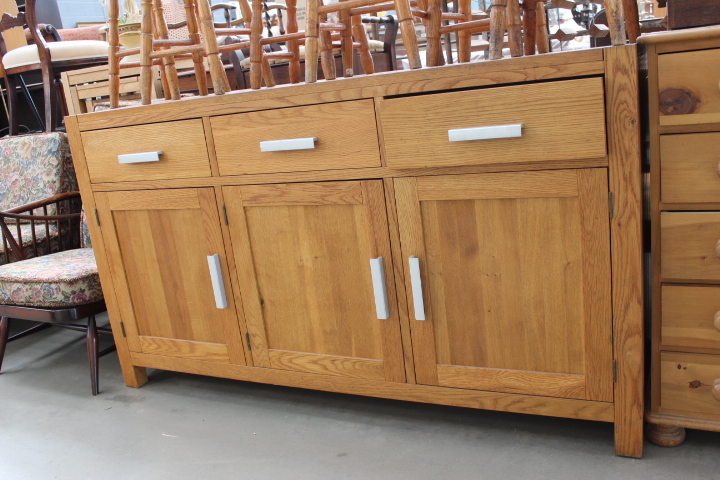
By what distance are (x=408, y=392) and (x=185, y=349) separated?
28.9 inches

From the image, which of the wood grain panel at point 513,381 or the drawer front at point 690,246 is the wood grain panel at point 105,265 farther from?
the drawer front at point 690,246

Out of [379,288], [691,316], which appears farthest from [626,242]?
[379,288]

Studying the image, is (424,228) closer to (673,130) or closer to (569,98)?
(569,98)

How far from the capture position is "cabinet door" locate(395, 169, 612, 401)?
1.29 meters

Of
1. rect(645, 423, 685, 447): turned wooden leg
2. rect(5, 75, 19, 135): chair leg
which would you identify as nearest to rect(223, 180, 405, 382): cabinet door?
rect(645, 423, 685, 447): turned wooden leg

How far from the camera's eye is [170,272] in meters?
1.84

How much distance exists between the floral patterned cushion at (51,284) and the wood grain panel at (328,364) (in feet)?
2.43

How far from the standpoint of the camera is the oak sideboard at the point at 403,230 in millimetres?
1251

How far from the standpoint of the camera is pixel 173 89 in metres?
2.00

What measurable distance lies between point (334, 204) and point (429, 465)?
0.66 meters

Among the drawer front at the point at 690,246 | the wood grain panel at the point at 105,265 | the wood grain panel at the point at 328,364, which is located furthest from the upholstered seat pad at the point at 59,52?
the drawer front at the point at 690,246

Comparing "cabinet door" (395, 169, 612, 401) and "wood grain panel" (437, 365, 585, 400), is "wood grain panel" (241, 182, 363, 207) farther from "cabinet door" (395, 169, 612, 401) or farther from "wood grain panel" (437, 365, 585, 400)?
"wood grain panel" (437, 365, 585, 400)

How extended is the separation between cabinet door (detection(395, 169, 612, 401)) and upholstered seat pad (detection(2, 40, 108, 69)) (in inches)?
121

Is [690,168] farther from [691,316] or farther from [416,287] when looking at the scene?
[416,287]
